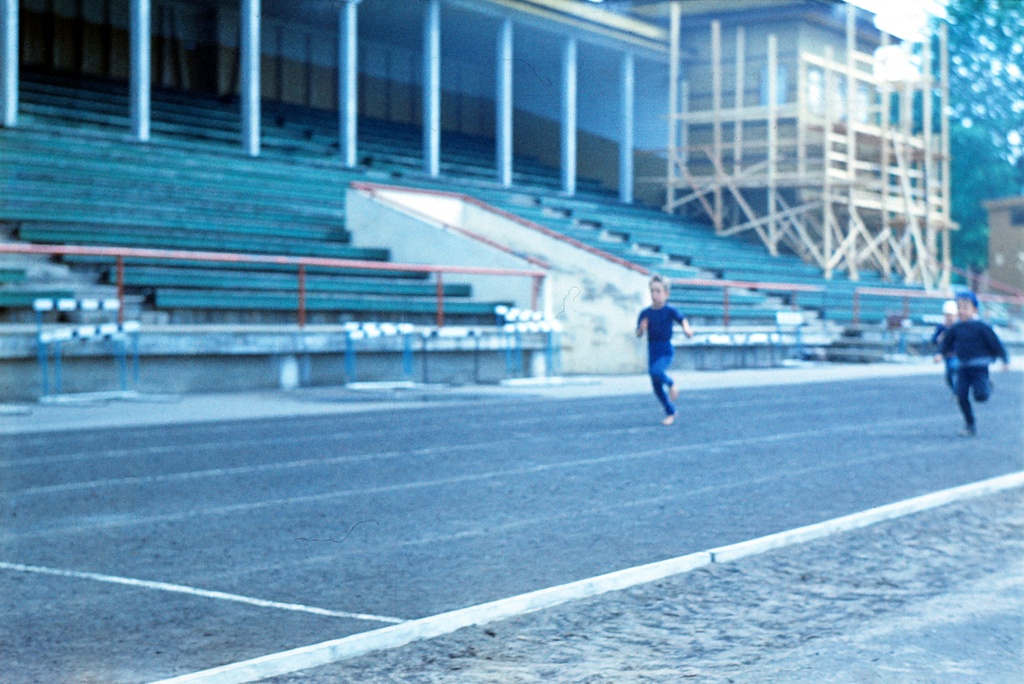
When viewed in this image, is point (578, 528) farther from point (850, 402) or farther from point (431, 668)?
point (850, 402)

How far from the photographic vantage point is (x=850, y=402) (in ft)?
62.2

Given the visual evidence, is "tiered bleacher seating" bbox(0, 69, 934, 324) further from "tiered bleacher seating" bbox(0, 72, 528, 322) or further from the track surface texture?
the track surface texture

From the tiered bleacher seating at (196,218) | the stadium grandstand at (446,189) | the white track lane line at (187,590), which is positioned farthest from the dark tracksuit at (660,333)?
the white track lane line at (187,590)

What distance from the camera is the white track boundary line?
15.9ft

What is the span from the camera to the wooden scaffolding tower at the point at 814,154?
39969 millimetres

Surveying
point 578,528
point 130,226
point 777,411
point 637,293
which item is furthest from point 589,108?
point 578,528

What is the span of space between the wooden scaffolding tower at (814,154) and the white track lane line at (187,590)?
111 feet

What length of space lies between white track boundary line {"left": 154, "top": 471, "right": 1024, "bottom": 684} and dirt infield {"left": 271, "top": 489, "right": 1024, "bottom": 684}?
73 millimetres

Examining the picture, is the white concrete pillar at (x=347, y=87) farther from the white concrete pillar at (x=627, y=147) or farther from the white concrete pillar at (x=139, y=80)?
the white concrete pillar at (x=627, y=147)

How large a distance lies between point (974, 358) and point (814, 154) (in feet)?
94.4

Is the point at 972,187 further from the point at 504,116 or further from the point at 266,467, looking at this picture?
the point at 266,467

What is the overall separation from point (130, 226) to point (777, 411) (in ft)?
35.9

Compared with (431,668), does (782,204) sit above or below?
above

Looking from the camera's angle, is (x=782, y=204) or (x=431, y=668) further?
(x=782, y=204)
